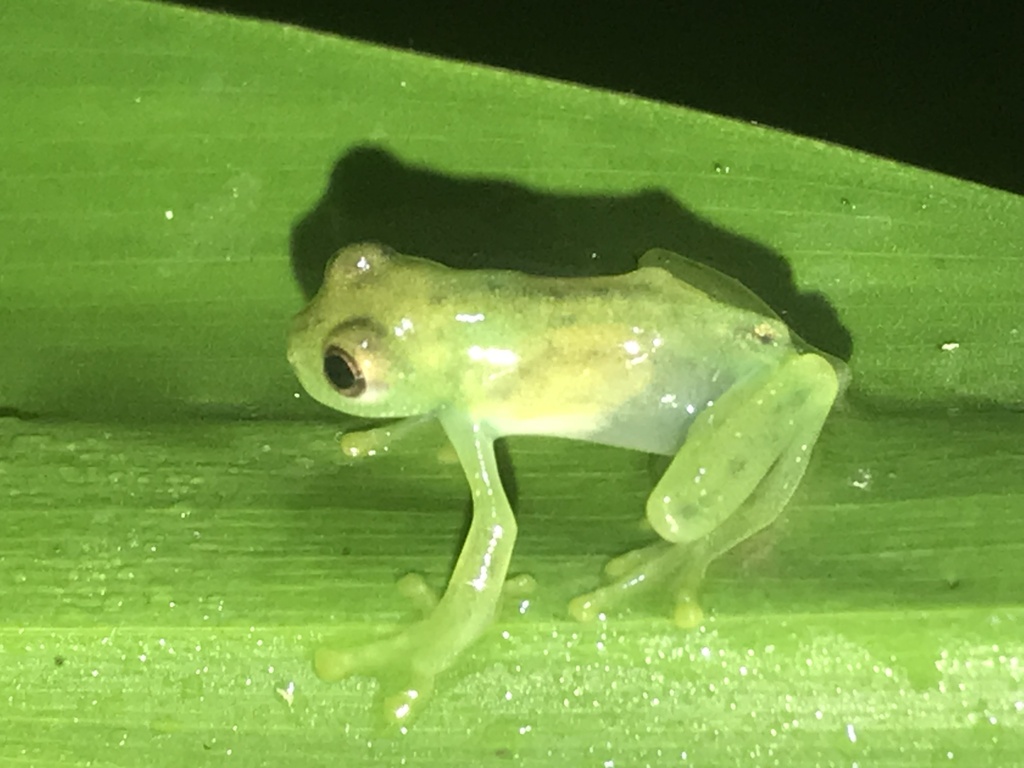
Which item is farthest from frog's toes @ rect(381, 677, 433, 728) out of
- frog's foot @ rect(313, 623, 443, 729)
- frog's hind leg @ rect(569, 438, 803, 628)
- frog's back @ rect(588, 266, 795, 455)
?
frog's back @ rect(588, 266, 795, 455)

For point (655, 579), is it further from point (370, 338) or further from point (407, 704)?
point (370, 338)

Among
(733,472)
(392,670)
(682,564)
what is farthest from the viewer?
(733,472)

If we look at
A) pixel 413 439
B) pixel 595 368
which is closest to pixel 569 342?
pixel 595 368

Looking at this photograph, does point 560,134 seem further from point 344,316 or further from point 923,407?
point 923,407

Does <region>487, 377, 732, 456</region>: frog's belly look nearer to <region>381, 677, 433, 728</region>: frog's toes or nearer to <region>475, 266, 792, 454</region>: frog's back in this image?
<region>475, 266, 792, 454</region>: frog's back

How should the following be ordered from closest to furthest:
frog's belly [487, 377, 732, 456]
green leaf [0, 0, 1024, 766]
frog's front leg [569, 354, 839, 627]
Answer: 1. green leaf [0, 0, 1024, 766]
2. frog's front leg [569, 354, 839, 627]
3. frog's belly [487, 377, 732, 456]

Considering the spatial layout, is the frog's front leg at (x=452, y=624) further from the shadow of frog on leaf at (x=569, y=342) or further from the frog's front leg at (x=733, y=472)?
the frog's front leg at (x=733, y=472)

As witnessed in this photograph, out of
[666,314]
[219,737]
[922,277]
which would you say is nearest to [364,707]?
[219,737]
